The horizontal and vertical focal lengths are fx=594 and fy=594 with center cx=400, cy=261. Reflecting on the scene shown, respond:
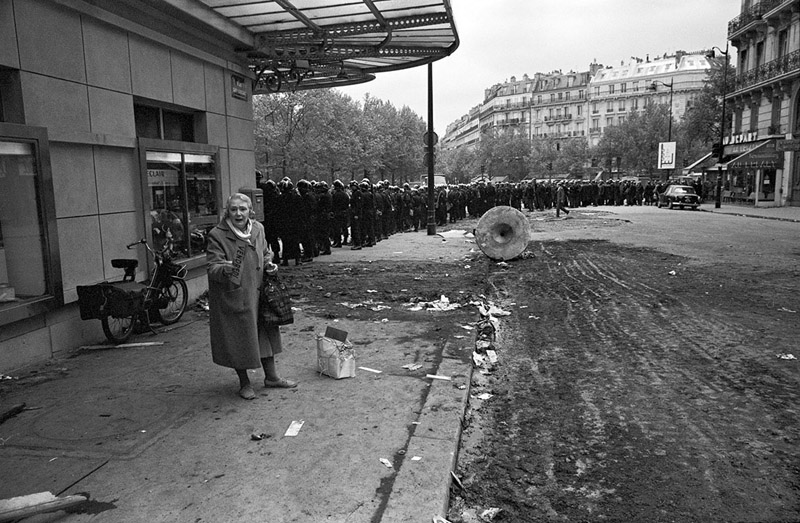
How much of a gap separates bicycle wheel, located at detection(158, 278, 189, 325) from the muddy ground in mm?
2060

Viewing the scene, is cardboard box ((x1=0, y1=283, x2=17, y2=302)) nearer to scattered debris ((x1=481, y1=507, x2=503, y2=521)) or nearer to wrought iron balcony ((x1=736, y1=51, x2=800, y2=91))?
scattered debris ((x1=481, y1=507, x2=503, y2=521))

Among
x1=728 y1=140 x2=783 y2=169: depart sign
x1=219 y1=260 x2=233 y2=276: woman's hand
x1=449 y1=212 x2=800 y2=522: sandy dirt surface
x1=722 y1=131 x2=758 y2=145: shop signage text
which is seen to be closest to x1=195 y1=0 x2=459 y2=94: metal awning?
x1=219 y1=260 x2=233 y2=276: woman's hand

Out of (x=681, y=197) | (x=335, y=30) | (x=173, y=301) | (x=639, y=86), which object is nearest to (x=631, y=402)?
(x=173, y=301)

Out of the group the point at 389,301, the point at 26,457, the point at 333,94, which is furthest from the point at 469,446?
the point at 333,94

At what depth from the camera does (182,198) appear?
8.89 metres

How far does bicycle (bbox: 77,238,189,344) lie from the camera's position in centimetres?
628

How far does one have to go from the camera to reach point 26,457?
13.0 ft

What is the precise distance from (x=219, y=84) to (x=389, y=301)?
4557 mm

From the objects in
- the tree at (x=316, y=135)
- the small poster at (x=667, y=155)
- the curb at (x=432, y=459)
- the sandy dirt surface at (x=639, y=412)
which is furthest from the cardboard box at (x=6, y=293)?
the small poster at (x=667, y=155)

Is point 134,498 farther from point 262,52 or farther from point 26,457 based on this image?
point 262,52

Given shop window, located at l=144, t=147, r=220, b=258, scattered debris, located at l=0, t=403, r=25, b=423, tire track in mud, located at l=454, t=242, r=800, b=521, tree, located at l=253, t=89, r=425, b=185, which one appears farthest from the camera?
tree, located at l=253, t=89, r=425, b=185

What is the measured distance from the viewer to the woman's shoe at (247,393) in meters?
4.97

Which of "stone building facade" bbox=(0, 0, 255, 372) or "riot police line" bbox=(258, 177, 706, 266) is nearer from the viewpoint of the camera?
"stone building facade" bbox=(0, 0, 255, 372)

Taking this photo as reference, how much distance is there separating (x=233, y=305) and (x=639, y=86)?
116031mm
